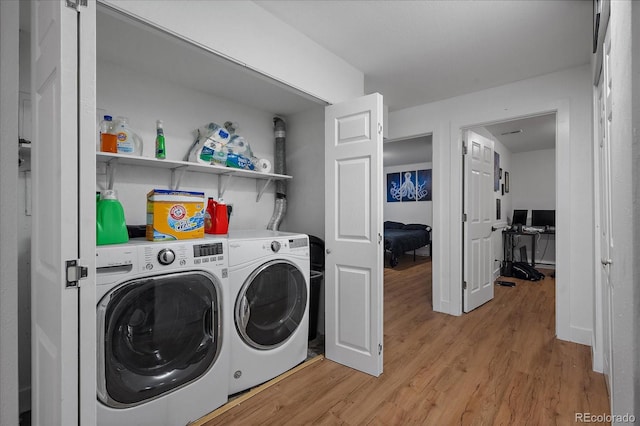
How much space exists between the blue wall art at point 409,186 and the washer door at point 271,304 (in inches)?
222

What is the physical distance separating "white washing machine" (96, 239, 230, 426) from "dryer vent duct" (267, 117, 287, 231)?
116 cm

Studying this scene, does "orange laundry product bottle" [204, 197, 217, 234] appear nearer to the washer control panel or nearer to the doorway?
the washer control panel

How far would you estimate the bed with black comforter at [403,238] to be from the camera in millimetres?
5621

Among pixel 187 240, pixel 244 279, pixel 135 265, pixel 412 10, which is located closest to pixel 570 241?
pixel 412 10

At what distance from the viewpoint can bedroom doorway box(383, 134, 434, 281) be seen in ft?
19.7

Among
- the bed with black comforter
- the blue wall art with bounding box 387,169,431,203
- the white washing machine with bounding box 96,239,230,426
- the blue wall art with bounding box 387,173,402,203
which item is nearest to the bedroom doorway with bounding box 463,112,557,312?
the bed with black comforter

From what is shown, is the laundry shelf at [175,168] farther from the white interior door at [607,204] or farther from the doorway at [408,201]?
the doorway at [408,201]

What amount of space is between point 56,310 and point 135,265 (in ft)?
1.87

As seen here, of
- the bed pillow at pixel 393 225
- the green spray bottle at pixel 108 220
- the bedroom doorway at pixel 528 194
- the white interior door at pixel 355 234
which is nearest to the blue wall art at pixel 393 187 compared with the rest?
the bed pillow at pixel 393 225

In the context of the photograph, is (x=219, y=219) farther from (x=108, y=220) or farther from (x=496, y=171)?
(x=496, y=171)

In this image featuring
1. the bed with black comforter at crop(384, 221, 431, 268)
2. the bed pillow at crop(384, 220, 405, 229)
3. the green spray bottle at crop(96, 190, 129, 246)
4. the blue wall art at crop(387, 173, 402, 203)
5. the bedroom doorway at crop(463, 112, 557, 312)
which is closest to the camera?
the green spray bottle at crop(96, 190, 129, 246)

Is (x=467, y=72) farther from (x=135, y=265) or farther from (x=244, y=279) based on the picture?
(x=135, y=265)

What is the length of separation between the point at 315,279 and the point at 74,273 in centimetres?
187

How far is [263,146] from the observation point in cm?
287
